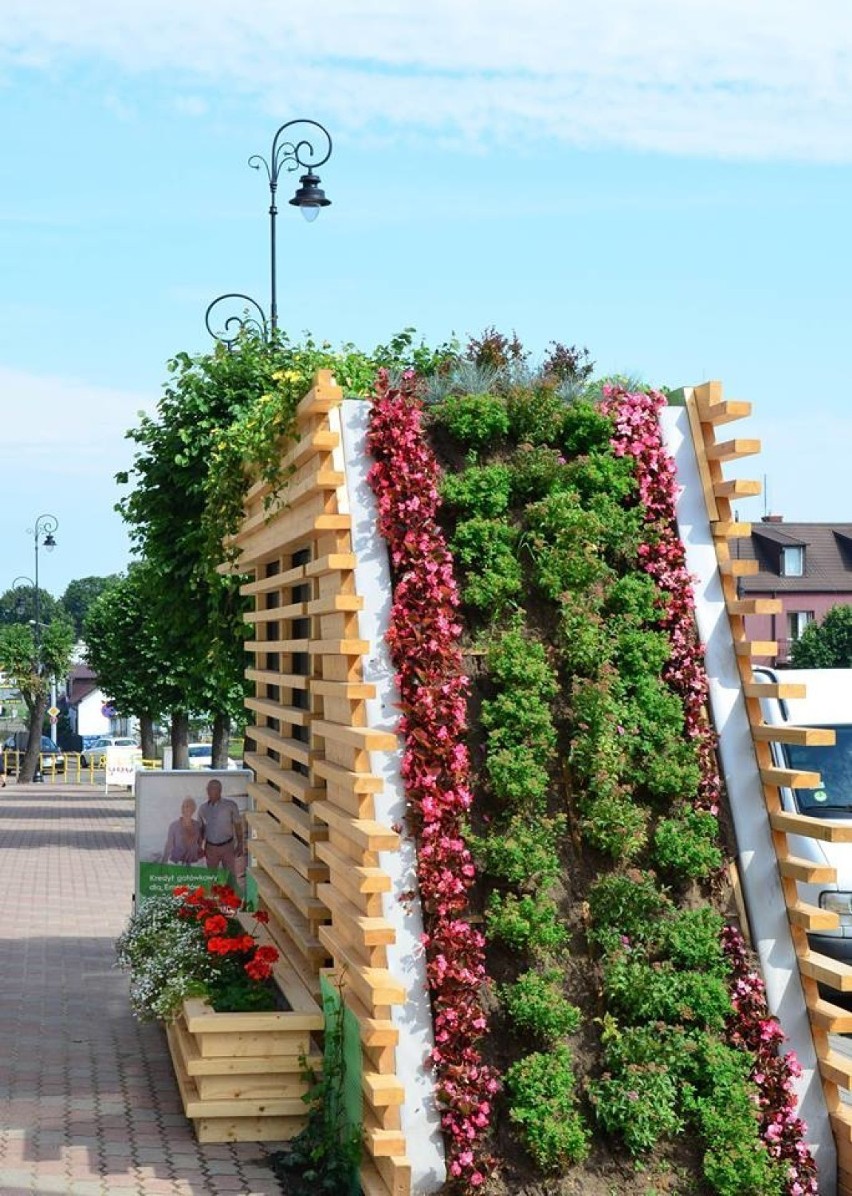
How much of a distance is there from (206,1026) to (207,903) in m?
2.29

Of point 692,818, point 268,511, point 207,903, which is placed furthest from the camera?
point 207,903

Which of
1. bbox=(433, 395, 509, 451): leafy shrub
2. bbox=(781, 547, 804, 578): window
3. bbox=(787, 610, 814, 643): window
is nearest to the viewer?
bbox=(433, 395, 509, 451): leafy shrub

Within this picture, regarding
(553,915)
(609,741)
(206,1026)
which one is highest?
(609,741)

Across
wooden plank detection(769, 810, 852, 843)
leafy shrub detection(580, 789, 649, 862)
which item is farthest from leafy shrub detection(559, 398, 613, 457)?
wooden plank detection(769, 810, 852, 843)

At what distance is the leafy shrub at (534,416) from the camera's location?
875 centimetres

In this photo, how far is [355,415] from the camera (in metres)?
8.58

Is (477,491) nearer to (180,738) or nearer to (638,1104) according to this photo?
(638,1104)

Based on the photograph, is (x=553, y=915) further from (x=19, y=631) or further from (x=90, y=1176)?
(x=19, y=631)

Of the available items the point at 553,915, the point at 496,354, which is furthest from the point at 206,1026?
the point at 496,354

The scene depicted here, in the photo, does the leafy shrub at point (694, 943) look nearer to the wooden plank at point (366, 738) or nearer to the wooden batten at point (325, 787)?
the wooden batten at point (325, 787)

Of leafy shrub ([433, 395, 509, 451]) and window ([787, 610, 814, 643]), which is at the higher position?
window ([787, 610, 814, 643])

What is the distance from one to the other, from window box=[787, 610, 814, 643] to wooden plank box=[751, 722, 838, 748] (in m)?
71.9

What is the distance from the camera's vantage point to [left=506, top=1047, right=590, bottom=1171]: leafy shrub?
7.64 m

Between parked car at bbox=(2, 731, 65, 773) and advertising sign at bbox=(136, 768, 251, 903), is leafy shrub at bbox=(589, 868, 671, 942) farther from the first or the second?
parked car at bbox=(2, 731, 65, 773)
